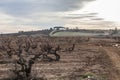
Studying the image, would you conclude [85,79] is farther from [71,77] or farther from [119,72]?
[119,72]

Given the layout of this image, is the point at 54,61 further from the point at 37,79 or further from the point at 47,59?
the point at 37,79

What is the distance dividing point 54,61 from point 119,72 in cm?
1230

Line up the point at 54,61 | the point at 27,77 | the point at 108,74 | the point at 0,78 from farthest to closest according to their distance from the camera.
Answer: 1. the point at 54,61
2. the point at 108,74
3. the point at 0,78
4. the point at 27,77

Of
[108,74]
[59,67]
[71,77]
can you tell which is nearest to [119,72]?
[108,74]

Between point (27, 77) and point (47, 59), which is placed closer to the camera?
point (27, 77)

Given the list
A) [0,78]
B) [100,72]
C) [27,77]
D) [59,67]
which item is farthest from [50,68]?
[27,77]

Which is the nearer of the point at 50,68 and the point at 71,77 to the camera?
the point at 71,77

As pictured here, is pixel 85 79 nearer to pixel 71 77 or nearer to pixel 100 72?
pixel 71 77

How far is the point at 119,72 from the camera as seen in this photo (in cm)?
3131

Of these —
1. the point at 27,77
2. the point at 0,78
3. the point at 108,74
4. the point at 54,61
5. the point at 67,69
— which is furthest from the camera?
the point at 54,61

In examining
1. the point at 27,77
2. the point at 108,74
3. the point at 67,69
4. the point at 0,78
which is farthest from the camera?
the point at 67,69

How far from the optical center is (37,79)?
2631cm

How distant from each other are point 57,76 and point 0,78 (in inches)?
167

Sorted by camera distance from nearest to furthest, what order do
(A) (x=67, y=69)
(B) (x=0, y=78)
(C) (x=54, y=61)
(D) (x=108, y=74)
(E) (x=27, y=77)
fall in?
(E) (x=27, y=77) → (B) (x=0, y=78) → (D) (x=108, y=74) → (A) (x=67, y=69) → (C) (x=54, y=61)
